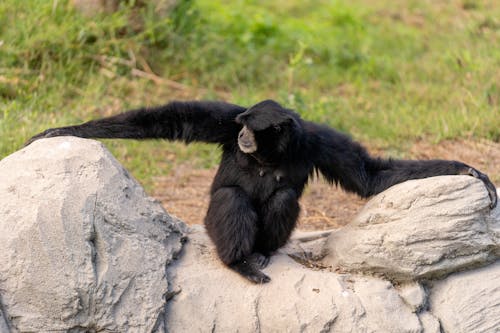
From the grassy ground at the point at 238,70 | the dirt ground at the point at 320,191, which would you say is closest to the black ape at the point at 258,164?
the dirt ground at the point at 320,191

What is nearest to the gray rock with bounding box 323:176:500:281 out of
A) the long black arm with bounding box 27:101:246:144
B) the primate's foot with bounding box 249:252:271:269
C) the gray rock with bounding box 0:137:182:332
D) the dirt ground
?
the primate's foot with bounding box 249:252:271:269

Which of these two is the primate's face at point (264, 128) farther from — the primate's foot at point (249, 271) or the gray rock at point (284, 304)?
the gray rock at point (284, 304)

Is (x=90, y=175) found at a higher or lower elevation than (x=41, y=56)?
higher

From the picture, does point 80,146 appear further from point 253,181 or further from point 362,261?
point 362,261

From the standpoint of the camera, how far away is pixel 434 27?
40.5 feet

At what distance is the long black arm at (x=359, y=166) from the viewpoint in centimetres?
516

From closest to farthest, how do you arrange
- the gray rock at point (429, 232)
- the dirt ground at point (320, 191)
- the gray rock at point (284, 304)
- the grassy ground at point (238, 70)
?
the gray rock at point (284, 304)
the gray rock at point (429, 232)
the dirt ground at point (320, 191)
the grassy ground at point (238, 70)

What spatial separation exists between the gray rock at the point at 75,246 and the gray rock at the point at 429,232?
1.34 metres

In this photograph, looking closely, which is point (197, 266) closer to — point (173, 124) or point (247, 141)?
point (247, 141)

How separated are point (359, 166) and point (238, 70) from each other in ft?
16.0

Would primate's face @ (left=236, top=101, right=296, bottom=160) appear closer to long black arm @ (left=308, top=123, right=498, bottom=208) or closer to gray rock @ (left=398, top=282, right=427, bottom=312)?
long black arm @ (left=308, top=123, right=498, bottom=208)

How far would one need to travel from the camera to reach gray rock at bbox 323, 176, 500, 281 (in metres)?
4.69

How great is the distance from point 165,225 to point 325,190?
3.25 meters

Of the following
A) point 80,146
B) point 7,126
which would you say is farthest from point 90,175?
point 7,126
